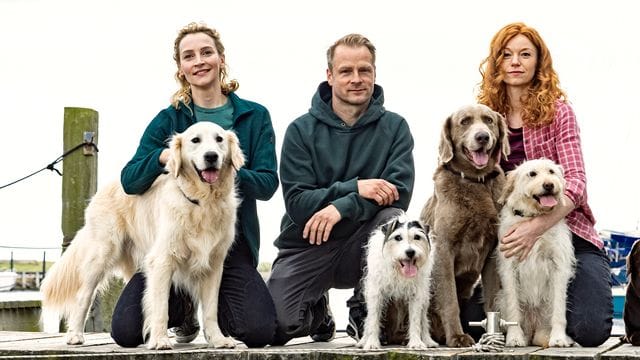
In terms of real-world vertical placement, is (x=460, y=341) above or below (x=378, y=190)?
below

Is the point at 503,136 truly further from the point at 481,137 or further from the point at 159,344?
the point at 159,344

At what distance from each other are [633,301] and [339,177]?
79.1 inches

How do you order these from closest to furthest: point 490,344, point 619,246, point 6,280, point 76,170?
point 490,344, point 76,170, point 619,246, point 6,280

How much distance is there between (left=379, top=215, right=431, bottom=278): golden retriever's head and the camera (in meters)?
5.46

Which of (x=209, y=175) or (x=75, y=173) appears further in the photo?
(x=75, y=173)

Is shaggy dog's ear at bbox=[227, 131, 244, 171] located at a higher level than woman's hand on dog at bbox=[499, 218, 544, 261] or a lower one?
higher

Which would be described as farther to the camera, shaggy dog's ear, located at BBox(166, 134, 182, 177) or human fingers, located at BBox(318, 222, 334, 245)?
human fingers, located at BBox(318, 222, 334, 245)

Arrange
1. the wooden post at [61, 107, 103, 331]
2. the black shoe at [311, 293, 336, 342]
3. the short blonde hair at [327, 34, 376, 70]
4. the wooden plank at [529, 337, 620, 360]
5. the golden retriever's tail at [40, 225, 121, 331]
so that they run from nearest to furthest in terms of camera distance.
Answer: the wooden plank at [529, 337, 620, 360]
the short blonde hair at [327, 34, 376, 70]
the golden retriever's tail at [40, 225, 121, 331]
the black shoe at [311, 293, 336, 342]
the wooden post at [61, 107, 103, 331]

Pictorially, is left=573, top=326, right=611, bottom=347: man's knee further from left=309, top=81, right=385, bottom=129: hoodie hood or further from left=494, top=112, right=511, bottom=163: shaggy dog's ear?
left=309, top=81, right=385, bottom=129: hoodie hood

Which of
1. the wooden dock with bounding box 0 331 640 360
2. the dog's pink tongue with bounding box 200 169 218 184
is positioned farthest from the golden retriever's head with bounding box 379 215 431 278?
the dog's pink tongue with bounding box 200 169 218 184

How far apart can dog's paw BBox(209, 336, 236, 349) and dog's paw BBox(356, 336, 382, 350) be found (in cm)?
77

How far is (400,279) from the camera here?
562 centimetres

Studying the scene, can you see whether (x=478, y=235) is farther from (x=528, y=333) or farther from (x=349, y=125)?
(x=349, y=125)

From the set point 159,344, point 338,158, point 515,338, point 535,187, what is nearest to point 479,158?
point 535,187
